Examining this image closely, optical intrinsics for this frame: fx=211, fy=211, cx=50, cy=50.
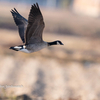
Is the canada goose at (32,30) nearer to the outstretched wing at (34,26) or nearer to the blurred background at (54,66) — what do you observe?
the outstretched wing at (34,26)

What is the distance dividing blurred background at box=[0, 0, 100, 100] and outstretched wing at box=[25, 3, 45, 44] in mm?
1758

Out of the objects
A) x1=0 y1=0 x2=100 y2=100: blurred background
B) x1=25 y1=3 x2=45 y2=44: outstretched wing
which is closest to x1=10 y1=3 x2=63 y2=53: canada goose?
x1=25 y1=3 x2=45 y2=44: outstretched wing

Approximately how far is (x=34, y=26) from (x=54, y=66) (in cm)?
497

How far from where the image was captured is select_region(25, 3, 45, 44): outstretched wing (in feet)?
11.3

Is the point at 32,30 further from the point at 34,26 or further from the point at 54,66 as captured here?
the point at 54,66

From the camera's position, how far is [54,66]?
27.7 feet

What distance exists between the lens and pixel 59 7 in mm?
22422

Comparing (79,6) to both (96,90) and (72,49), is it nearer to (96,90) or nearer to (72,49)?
(72,49)

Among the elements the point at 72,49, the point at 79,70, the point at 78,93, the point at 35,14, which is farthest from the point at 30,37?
the point at 72,49

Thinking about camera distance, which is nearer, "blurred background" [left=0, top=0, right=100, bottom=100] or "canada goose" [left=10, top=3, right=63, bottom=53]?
"canada goose" [left=10, top=3, right=63, bottom=53]

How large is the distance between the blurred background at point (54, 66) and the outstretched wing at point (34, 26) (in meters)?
1.76

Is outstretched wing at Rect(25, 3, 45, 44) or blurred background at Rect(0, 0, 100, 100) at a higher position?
outstretched wing at Rect(25, 3, 45, 44)

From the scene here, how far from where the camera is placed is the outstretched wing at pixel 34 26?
11.3 feet

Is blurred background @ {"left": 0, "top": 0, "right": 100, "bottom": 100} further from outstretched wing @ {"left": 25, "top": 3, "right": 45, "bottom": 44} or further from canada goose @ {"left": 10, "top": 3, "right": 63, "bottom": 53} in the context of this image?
outstretched wing @ {"left": 25, "top": 3, "right": 45, "bottom": 44}
